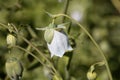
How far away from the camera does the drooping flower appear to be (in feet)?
4.66

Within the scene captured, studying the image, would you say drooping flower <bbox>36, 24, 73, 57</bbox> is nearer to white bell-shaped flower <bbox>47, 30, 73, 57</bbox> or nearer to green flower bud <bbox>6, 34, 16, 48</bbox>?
white bell-shaped flower <bbox>47, 30, 73, 57</bbox>

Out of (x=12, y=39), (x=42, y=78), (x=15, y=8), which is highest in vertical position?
(x=12, y=39)

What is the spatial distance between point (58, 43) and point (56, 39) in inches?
0.6

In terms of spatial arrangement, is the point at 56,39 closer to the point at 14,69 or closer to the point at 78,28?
the point at 14,69

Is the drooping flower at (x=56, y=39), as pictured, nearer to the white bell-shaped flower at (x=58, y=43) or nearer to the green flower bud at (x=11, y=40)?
the white bell-shaped flower at (x=58, y=43)

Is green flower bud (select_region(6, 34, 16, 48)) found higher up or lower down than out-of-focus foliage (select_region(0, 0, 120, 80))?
higher up

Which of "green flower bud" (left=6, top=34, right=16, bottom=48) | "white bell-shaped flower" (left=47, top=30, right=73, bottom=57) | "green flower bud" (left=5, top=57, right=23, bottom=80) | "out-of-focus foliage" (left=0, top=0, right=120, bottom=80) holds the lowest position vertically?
"out-of-focus foliage" (left=0, top=0, right=120, bottom=80)

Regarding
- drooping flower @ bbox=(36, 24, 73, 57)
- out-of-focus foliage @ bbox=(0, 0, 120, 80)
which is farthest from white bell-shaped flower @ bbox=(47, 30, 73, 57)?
out-of-focus foliage @ bbox=(0, 0, 120, 80)

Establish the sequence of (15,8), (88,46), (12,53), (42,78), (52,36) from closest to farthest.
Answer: (52,36) < (12,53) < (15,8) < (42,78) < (88,46)

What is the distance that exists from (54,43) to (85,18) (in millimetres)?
1396

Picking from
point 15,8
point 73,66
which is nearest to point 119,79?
point 73,66

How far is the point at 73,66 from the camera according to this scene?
235cm

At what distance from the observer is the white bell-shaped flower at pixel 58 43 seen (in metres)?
1.44

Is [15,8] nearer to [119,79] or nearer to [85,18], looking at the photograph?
[119,79]
